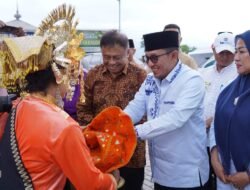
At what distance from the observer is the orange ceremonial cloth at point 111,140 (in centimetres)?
206

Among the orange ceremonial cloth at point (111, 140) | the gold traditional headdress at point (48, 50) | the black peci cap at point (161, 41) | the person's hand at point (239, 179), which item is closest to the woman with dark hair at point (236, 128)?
the person's hand at point (239, 179)

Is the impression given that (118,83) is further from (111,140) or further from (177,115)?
(111,140)

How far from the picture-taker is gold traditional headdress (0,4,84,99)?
189 centimetres

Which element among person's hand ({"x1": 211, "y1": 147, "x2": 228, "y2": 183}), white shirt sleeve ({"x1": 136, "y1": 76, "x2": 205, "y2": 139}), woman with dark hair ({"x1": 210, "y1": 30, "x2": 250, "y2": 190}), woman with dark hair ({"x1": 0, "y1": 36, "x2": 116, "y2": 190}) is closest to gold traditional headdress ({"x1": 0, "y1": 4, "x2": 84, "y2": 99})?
woman with dark hair ({"x1": 0, "y1": 36, "x2": 116, "y2": 190})

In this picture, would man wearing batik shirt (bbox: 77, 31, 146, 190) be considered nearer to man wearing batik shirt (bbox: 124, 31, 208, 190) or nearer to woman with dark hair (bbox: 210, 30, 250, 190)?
man wearing batik shirt (bbox: 124, 31, 208, 190)

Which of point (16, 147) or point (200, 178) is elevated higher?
point (16, 147)

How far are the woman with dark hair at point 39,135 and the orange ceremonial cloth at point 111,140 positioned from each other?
0.49 ft

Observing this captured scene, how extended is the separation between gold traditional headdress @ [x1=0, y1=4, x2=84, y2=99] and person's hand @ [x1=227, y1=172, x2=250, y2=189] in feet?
3.90

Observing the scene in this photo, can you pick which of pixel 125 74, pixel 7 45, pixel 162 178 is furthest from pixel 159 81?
pixel 7 45

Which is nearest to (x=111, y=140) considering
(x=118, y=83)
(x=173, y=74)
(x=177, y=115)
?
(x=177, y=115)

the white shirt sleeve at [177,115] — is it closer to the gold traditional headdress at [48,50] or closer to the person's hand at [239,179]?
the person's hand at [239,179]

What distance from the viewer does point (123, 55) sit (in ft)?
10.2

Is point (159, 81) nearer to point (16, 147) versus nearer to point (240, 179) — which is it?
point (240, 179)

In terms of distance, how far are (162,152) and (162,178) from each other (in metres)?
0.19
